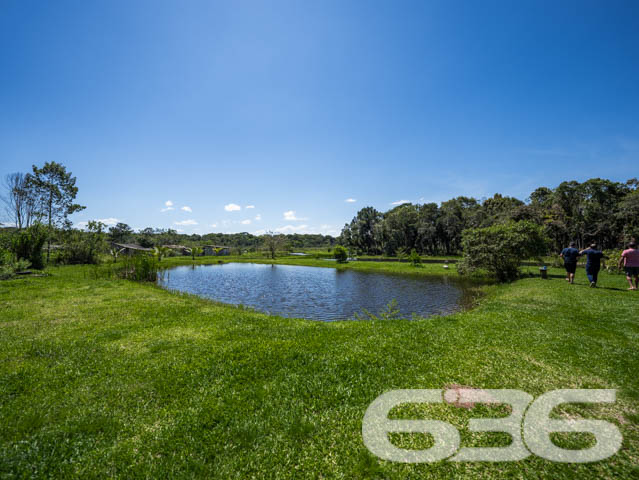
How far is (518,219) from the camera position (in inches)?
1492

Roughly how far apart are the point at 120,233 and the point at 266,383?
106821 mm

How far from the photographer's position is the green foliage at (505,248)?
18.6 m

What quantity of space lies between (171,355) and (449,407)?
561cm

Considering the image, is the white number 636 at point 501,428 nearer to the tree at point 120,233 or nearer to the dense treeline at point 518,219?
the dense treeline at point 518,219

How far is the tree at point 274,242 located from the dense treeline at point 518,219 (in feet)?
65.3

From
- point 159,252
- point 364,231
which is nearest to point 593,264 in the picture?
point 159,252

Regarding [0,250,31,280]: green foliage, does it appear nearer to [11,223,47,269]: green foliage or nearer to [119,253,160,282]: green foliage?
[11,223,47,269]: green foliage

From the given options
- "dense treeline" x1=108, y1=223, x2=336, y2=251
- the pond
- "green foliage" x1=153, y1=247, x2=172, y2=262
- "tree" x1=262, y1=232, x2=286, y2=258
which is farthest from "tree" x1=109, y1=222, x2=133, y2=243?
the pond

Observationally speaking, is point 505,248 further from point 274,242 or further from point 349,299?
point 274,242

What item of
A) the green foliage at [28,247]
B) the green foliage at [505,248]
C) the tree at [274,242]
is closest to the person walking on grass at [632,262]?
the green foliage at [505,248]

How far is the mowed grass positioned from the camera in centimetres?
288

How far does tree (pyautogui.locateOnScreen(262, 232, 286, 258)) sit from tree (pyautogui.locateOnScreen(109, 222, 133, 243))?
5278 cm

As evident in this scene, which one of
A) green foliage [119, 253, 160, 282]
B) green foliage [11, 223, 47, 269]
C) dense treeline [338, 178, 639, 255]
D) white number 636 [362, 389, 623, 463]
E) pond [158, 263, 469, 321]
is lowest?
pond [158, 263, 469, 321]

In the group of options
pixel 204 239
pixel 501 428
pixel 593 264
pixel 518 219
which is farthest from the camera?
pixel 204 239
